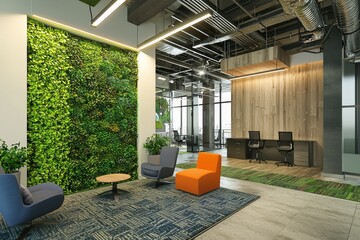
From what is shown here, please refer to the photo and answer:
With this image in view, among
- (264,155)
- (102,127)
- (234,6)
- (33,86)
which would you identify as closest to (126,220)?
(102,127)

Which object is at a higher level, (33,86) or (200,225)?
(33,86)

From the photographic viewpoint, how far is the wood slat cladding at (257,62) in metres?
6.43

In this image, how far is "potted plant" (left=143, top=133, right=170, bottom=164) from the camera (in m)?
5.38

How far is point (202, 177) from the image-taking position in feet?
13.3

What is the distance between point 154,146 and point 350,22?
5149 mm

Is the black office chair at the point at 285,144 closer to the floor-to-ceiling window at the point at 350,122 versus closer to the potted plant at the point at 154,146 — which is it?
the floor-to-ceiling window at the point at 350,122

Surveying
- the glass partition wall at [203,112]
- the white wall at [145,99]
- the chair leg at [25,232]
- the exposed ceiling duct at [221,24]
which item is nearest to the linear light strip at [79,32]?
the white wall at [145,99]

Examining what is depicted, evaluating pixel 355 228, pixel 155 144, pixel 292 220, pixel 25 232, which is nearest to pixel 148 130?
pixel 155 144

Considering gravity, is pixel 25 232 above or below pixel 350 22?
below

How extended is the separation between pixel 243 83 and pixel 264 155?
3.32 metres

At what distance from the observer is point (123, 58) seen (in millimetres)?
5402

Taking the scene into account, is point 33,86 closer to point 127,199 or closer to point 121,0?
point 121,0

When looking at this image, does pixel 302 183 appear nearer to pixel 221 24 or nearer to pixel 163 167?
pixel 163 167

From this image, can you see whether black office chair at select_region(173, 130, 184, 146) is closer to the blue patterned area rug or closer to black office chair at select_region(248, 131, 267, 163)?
black office chair at select_region(248, 131, 267, 163)
